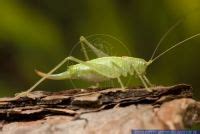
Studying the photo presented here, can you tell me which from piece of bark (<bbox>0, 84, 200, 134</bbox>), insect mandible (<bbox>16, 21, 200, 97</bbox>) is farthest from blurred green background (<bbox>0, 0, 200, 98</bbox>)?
piece of bark (<bbox>0, 84, 200, 134</bbox>)

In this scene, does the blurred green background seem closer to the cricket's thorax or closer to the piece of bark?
the cricket's thorax

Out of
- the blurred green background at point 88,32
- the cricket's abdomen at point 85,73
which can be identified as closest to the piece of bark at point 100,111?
the cricket's abdomen at point 85,73

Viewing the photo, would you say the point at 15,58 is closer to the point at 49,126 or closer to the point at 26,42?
the point at 26,42

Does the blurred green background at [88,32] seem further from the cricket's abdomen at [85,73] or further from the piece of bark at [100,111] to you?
the piece of bark at [100,111]

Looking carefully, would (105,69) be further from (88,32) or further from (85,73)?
(88,32)

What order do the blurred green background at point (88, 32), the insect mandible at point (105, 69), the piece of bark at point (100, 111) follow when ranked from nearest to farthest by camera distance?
the piece of bark at point (100, 111)
the insect mandible at point (105, 69)
the blurred green background at point (88, 32)

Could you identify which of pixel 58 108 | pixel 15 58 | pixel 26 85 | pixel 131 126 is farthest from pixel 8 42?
pixel 131 126

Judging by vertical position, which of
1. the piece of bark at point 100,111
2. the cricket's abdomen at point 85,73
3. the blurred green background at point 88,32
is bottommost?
the piece of bark at point 100,111

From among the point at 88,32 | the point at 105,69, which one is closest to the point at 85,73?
the point at 105,69
